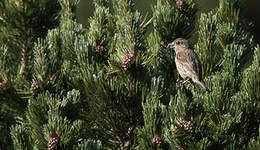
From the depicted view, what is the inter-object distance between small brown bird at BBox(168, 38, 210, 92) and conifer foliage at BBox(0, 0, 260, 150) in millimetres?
61

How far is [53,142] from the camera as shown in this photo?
281 cm

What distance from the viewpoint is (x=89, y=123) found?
10.7ft

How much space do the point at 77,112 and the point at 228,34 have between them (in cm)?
123

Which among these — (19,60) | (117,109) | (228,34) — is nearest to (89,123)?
(117,109)

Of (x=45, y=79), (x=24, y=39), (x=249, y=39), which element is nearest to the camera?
(x=45, y=79)

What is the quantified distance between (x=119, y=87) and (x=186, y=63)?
1.61 meters

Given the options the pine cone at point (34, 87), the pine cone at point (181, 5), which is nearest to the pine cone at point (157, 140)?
the pine cone at point (34, 87)

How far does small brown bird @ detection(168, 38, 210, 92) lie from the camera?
3640 mm

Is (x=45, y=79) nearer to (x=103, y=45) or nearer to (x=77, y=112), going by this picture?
(x=77, y=112)

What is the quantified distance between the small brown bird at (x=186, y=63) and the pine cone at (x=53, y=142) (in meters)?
0.87

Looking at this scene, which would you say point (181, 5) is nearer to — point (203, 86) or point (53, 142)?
point (203, 86)

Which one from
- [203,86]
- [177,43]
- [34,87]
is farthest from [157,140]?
[177,43]

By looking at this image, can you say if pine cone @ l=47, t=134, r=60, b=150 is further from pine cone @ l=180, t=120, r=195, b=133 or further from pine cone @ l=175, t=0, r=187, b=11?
pine cone @ l=175, t=0, r=187, b=11

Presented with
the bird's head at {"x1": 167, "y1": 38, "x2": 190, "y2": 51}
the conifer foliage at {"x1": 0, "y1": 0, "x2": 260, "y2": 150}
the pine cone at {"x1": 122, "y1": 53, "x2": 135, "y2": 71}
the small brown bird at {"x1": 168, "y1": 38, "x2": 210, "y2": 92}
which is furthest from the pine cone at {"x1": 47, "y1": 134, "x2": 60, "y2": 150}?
the bird's head at {"x1": 167, "y1": 38, "x2": 190, "y2": 51}
